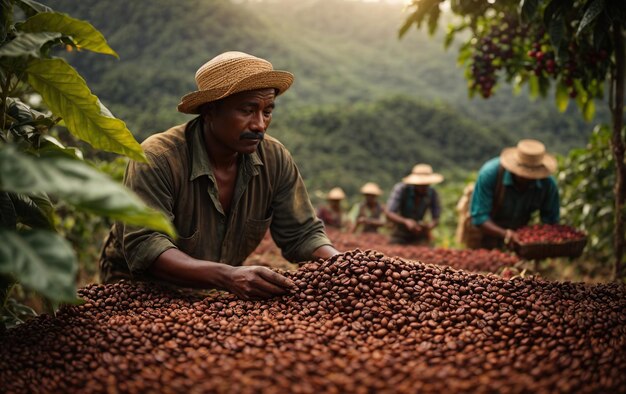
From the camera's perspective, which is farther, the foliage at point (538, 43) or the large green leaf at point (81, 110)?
the foliage at point (538, 43)

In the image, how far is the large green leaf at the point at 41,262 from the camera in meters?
1.17

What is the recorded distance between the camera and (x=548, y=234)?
13.8 feet

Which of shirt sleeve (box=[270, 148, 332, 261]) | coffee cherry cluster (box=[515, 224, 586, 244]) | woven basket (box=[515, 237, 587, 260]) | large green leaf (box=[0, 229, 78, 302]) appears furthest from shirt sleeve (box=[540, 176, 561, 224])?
large green leaf (box=[0, 229, 78, 302])

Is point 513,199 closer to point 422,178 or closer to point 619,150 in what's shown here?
point 619,150

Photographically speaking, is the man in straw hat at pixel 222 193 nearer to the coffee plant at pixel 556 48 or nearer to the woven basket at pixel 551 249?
the coffee plant at pixel 556 48

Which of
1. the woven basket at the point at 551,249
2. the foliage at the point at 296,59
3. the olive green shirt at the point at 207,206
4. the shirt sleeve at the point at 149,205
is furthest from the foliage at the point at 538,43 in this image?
the foliage at the point at 296,59

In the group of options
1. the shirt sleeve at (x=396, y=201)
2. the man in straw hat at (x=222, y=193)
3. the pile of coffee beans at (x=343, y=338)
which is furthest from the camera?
the shirt sleeve at (x=396, y=201)

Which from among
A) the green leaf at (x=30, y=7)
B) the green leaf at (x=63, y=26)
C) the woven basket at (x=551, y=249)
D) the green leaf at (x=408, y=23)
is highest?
the green leaf at (x=408, y=23)

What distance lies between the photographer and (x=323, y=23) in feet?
109

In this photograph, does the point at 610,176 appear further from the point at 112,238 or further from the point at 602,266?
the point at 112,238

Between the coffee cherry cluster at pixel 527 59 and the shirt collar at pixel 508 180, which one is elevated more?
the coffee cherry cluster at pixel 527 59

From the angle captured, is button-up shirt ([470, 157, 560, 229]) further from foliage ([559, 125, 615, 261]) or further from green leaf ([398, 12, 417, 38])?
green leaf ([398, 12, 417, 38])

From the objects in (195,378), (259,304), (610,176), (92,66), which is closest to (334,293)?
(259,304)

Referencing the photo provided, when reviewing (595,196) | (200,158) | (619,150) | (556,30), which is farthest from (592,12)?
(595,196)
